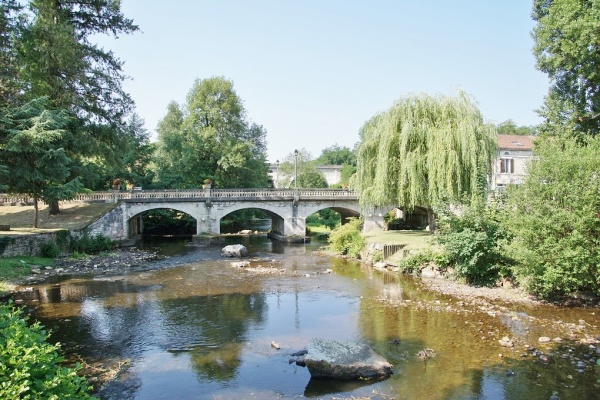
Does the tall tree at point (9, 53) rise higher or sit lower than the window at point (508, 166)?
higher

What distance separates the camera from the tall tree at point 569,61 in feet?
69.6

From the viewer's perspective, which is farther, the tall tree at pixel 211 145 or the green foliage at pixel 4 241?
the tall tree at pixel 211 145

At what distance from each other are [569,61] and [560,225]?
11841 millimetres

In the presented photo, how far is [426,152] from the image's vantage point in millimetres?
25922

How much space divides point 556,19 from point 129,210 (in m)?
32.0

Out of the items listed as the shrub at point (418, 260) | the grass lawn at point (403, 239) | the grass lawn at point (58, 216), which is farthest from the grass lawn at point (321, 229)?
the shrub at point (418, 260)

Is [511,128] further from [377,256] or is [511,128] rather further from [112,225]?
[112,225]

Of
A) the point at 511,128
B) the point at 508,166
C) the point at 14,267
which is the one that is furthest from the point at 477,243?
the point at 511,128

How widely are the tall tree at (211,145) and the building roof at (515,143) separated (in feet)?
86.5

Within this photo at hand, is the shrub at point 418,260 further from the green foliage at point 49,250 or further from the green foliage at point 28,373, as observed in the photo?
the green foliage at point 49,250

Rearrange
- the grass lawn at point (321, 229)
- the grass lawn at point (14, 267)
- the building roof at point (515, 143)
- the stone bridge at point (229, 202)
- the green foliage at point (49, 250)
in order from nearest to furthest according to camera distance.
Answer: the grass lawn at point (14, 267), the green foliage at point (49, 250), the stone bridge at point (229, 202), the building roof at point (515, 143), the grass lawn at point (321, 229)

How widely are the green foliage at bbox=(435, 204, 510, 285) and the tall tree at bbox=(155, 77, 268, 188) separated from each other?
30.2 m

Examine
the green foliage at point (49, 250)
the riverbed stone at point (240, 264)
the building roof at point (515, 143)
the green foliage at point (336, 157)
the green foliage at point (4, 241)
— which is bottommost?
the riverbed stone at point (240, 264)

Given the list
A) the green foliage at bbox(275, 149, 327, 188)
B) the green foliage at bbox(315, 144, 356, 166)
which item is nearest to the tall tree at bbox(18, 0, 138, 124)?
the green foliage at bbox(275, 149, 327, 188)
